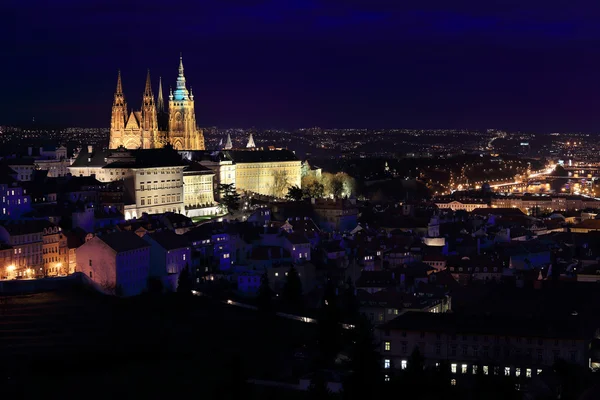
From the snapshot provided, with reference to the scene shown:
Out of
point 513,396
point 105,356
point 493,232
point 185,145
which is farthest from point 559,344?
point 185,145

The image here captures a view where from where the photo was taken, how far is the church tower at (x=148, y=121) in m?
88.2

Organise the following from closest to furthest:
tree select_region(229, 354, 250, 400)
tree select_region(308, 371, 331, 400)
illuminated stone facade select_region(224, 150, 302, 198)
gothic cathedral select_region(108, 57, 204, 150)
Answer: tree select_region(308, 371, 331, 400)
tree select_region(229, 354, 250, 400)
illuminated stone facade select_region(224, 150, 302, 198)
gothic cathedral select_region(108, 57, 204, 150)

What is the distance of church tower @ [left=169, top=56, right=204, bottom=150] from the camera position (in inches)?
3617

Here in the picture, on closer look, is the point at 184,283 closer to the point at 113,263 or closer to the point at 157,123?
the point at 113,263

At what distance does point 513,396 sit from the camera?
2880 cm

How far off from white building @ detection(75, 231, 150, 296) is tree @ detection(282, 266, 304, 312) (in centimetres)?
490

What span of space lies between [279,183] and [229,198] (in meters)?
20.6

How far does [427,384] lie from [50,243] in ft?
59.1

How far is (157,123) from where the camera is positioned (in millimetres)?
90500

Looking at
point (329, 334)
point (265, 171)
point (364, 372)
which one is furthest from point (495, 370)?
point (265, 171)

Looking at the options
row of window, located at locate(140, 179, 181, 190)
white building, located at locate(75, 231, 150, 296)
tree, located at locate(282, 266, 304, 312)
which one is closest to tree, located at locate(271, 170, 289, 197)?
row of window, located at locate(140, 179, 181, 190)

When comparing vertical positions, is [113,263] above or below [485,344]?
above

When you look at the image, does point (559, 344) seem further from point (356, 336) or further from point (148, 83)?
point (148, 83)

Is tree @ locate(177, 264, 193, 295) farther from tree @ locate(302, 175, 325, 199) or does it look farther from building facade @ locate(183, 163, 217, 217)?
tree @ locate(302, 175, 325, 199)
